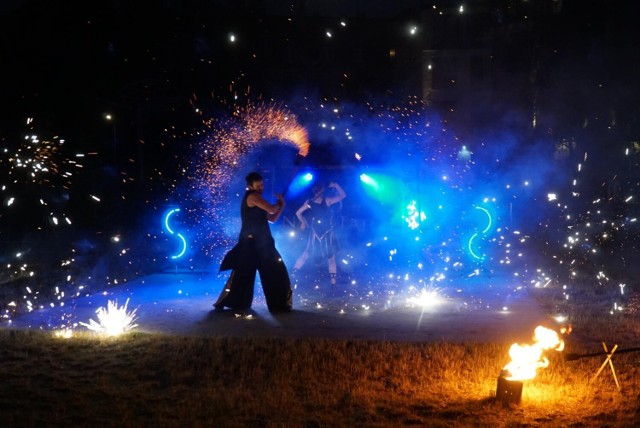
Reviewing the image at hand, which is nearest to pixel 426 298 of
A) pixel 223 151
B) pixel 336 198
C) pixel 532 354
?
pixel 336 198

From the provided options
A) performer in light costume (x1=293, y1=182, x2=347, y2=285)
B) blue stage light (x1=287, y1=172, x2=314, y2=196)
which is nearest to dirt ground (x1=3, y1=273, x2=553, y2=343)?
performer in light costume (x1=293, y1=182, x2=347, y2=285)

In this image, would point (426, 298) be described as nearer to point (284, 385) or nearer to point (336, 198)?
point (336, 198)

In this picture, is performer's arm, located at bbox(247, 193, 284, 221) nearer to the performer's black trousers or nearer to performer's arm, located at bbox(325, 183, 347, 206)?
the performer's black trousers

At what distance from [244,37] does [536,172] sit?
11069 millimetres

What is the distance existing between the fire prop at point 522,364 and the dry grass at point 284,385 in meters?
0.13

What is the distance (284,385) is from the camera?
19.6 ft

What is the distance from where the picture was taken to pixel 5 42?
49.0 ft

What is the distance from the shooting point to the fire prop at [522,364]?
18.0 feet

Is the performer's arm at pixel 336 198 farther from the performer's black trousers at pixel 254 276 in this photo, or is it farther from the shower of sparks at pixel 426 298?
the performer's black trousers at pixel 254 276

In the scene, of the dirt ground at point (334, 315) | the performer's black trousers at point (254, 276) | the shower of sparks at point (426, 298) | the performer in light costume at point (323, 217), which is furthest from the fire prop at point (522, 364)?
the performer in light costume at point (323, 217)

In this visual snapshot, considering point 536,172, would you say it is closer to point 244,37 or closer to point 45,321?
point 244,37

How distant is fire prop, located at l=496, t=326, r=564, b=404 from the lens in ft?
18.0

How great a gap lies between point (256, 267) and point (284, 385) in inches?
138

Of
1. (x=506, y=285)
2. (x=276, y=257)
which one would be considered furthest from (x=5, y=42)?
(x=506, y=285)
